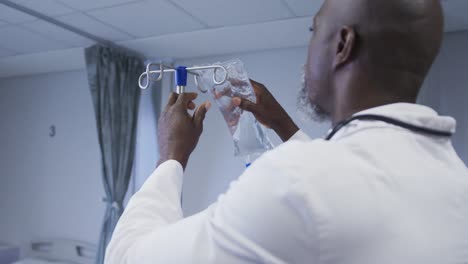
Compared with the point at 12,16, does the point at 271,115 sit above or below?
below

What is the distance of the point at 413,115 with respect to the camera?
54cm

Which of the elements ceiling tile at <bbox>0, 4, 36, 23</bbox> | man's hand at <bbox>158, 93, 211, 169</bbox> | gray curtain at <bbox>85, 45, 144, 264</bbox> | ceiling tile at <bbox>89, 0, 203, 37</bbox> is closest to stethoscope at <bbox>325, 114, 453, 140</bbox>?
man's hand at <bbox>158, 93, 211, 169</bbox>

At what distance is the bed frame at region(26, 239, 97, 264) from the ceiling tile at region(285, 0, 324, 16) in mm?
2457

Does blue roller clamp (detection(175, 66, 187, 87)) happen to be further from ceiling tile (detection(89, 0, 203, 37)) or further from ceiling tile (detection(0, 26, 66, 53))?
ceiling tile (detection(0, 26, 66, 53))

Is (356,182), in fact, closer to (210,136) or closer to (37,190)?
(210,136)

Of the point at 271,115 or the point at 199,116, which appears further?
the point at 271,115

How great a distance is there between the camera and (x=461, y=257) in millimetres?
496

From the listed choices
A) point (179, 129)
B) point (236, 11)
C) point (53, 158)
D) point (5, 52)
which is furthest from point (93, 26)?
point (179, 129)

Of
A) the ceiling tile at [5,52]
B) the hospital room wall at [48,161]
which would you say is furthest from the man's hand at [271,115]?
the ceiling tile at [5,52]

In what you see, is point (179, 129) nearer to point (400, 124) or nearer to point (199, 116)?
point (199, 116)

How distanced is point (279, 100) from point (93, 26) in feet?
4.41

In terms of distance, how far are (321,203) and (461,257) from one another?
0.20m

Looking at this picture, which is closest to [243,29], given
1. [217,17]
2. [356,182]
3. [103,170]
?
[217,17]

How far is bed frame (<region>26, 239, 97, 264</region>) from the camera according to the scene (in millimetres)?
3344
